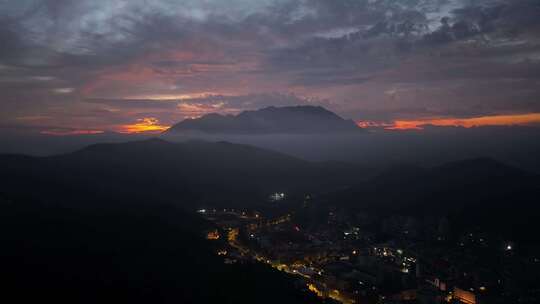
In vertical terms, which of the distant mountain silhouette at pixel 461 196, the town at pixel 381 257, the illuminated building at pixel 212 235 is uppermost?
the distant mountain silhouette at pixel 461 196

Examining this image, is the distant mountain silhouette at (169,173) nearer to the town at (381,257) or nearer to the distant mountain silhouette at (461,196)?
the distant mountain silhouette at (461,196)

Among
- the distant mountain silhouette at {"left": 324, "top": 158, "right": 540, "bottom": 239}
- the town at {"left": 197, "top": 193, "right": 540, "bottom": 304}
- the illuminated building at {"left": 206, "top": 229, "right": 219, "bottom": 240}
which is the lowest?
the town at {"left": 197, "top": 193, "right": 540, "bottom": 304}

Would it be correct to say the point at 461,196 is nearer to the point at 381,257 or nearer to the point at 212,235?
the point at 381,257

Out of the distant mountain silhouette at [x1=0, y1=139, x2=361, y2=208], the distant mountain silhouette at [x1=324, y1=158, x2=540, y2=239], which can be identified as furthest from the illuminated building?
the distant mountain silhouette at [x1=324, y1=158, x2=540, y2=239]

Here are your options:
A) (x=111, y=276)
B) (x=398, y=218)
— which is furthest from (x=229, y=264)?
(x=398, y=218)

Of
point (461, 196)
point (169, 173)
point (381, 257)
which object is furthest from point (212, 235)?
point (169, 173)

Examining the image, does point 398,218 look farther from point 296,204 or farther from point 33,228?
point 33,228

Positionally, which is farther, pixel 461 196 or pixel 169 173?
pixel 169 173

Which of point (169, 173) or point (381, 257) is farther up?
point (169, 173)

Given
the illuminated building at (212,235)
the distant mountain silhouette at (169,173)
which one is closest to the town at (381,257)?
the illuminated building at (212,235)

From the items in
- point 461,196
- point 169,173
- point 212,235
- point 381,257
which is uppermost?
point 169,173

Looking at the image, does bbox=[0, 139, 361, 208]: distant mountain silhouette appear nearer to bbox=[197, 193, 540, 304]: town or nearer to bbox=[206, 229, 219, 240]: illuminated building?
bbox=[206, 229, 219, 240]: illuminated building
